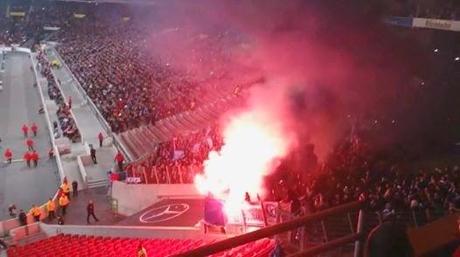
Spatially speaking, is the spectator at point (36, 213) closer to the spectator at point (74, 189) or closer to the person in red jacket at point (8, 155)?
the spectator at point (74, 189)

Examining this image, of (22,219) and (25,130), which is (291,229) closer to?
(22,219)

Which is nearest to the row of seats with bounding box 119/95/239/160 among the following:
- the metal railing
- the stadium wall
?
the stadium wall

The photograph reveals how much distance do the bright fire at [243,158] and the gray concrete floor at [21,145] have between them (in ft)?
24.4

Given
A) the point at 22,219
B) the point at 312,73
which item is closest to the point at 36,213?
the point at 22,219

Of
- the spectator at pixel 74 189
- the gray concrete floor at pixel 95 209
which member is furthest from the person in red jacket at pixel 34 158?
the spectator at pixel 74 189

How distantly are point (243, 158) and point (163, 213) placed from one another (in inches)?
132

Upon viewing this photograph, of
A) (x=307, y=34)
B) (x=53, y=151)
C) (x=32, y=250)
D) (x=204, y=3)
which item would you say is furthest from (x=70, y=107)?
(x=32, y=250)

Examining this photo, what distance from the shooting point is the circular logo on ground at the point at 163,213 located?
664 inches

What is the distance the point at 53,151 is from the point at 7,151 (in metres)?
1.93

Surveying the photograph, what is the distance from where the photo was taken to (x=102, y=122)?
27672 mm

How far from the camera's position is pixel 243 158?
1934cm

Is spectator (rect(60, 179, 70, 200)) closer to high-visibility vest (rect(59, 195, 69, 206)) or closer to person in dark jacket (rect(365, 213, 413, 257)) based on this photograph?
high-visibility vest (rect(59, 195, 69, 206))

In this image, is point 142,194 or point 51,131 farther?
point 51,131

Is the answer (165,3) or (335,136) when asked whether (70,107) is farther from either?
(165,3)
